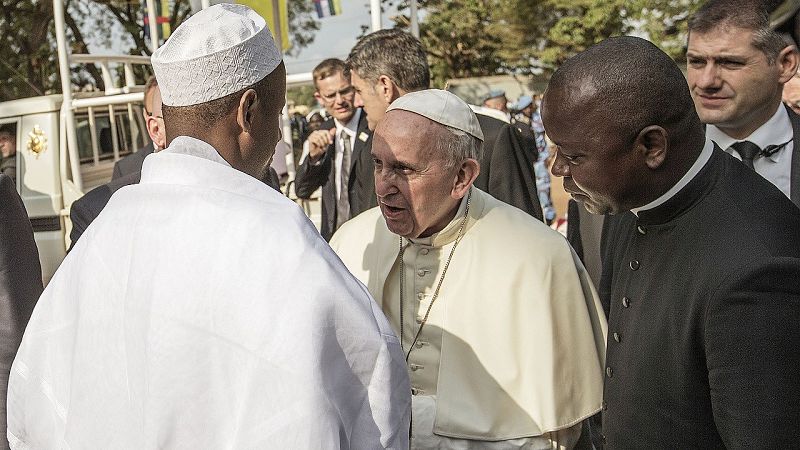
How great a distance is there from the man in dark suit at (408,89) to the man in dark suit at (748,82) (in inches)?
46.5

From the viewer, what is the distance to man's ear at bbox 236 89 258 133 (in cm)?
190

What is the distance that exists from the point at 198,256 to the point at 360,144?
149 inches

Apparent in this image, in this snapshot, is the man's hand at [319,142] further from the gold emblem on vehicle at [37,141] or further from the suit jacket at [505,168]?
the gold emblem on vehicle at [37,141]

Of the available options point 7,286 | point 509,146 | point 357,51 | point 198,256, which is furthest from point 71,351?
point 509,146

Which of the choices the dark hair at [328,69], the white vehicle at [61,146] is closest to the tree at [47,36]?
the white vehicle at [61,146]

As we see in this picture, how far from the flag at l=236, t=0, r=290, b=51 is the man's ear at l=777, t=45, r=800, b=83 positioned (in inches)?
140

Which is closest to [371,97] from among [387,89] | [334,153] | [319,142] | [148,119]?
[387,89]

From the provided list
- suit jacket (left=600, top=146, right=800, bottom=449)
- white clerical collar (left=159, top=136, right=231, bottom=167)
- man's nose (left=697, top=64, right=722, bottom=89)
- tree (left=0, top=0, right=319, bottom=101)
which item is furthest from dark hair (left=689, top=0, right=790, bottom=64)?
tree (left=0, top=0, right=319, bottom=101)

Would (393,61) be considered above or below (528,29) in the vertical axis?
above

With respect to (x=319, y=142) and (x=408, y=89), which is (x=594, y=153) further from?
(x=319, y=142)

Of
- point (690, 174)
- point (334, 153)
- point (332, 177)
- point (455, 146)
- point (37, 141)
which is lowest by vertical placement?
point (37, 141)

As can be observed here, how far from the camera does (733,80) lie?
3.08m

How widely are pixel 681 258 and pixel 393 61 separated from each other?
2.52 m

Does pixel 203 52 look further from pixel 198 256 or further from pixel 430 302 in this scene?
pixel 430 302
